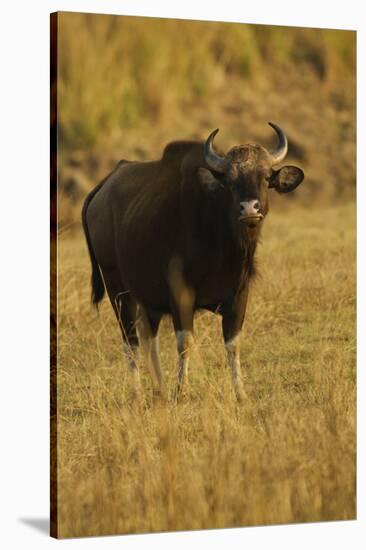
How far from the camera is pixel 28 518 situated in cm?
989

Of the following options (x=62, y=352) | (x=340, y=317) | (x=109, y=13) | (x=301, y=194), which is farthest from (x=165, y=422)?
(x=301, y=194)

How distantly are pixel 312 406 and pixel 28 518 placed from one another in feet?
5.94

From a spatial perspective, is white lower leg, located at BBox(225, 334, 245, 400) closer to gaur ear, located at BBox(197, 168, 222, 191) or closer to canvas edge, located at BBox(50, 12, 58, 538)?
gaur ear, located at BBox(197, 168, 222, 191)

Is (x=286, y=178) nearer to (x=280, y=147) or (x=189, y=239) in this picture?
(x=280, y=147)

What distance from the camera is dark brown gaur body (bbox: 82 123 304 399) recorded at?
1032 centimetres

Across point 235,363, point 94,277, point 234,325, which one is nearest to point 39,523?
point 235,363

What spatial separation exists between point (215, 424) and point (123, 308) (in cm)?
166

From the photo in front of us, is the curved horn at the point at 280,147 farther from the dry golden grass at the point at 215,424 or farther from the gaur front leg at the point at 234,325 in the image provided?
the dry golden grass at the point at 215,424

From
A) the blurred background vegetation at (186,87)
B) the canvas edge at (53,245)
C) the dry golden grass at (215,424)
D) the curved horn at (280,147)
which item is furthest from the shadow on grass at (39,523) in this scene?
the curved horn at (280,147)

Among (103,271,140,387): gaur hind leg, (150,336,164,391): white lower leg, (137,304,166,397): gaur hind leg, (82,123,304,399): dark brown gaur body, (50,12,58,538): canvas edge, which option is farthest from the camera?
(103,271,140,387): gaur hind leg

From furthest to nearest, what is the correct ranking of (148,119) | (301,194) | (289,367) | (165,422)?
(301,194), (148,119), (289,367), (165,422)

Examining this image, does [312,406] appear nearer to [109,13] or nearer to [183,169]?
[183,169]

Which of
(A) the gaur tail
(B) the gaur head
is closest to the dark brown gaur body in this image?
(B) the gaur head

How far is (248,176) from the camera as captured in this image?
10.2 m
